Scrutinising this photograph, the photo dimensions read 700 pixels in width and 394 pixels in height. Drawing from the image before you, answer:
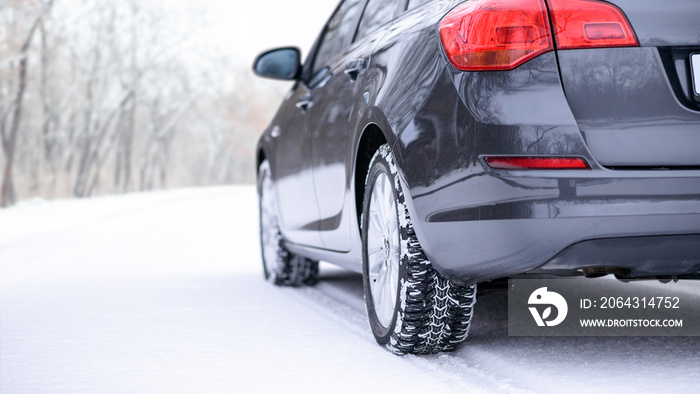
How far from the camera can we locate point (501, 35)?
268 centimetres

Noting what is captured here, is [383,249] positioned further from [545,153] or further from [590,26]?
[590,26]

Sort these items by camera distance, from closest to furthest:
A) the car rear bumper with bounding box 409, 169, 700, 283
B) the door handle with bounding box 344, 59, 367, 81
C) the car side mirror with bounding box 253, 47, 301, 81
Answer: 1. the car rear bumper with bounding box 409, 169, 700, 283
2. the door handle with bounding box 344, 59, 367, 81
3. the car side mirror with bounding box 253, 47, 301, 81

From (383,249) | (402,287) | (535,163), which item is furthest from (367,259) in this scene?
(535,163)

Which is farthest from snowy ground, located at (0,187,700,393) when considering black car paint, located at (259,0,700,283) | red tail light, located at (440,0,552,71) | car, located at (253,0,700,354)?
red tail light, located at (440,0,552,71)

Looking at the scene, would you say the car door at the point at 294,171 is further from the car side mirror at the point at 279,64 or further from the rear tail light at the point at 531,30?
the rear tail light at the point at 531,30

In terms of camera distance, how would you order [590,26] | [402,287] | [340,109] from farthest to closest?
[340,109] < [402,287] < [590,26]

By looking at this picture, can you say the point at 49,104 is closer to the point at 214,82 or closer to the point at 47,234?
the point at 214,82

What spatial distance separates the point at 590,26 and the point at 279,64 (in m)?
3.07

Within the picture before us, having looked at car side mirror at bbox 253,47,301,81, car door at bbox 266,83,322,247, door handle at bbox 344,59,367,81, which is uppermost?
door handle at bbox 344,59,367,81

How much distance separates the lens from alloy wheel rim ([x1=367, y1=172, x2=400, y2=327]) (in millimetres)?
3318

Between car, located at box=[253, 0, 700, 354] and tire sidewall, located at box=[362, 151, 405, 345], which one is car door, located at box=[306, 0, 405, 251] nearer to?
tire sidewall, located at box=[362, 151, 405, 345]

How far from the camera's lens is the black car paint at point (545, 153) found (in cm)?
249

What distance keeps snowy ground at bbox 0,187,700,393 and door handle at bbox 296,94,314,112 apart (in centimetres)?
116

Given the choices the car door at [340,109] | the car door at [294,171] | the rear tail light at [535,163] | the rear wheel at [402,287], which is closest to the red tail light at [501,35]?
the rear tail light at [535,163]
